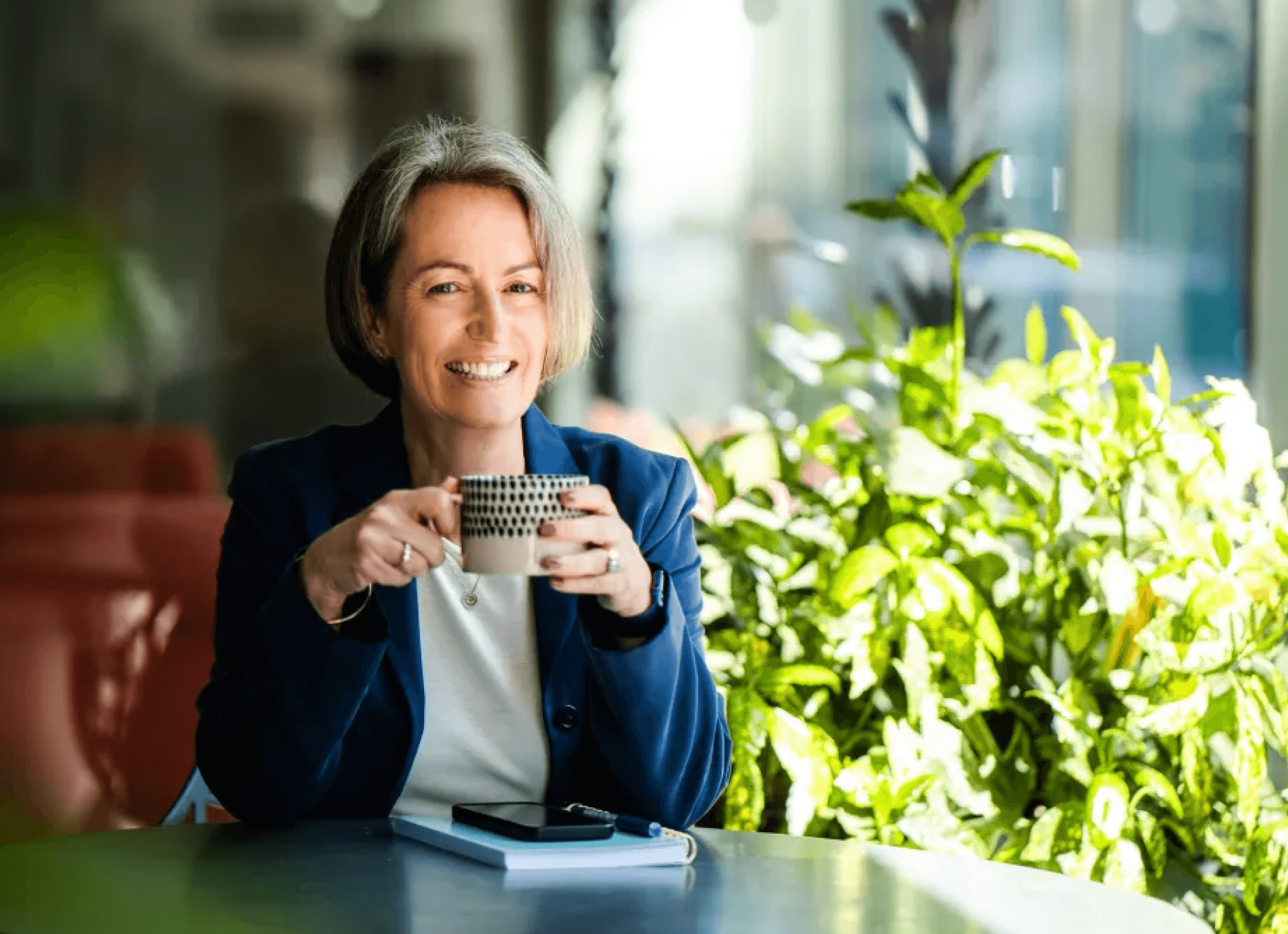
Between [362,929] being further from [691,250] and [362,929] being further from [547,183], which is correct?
[691,250]

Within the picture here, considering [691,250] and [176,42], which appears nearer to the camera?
[176,42]

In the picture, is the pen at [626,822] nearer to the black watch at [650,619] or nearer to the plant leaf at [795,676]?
the black watch at [650,619]

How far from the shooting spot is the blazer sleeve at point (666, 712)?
157cm

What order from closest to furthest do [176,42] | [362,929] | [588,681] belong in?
[362,929] → [588,681] → [176,42]

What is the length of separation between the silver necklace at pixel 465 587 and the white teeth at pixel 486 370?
0.67 feet

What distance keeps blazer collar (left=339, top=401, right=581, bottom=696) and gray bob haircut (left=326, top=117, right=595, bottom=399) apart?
0.08 m

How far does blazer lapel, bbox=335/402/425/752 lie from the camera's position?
1728 millimetres

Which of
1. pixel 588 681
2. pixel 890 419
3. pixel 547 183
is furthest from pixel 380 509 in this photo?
pixel 890 419

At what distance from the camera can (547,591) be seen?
1.81 meters

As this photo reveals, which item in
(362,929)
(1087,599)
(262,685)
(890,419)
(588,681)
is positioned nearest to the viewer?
(362,929)

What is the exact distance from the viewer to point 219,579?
5.91 feet

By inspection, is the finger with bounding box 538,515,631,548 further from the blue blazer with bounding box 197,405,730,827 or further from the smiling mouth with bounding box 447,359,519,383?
the smiling mouth with bounding box 447,359,519,383

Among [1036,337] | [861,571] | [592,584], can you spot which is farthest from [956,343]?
[592,584]

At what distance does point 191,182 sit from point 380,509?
4.71 feet
